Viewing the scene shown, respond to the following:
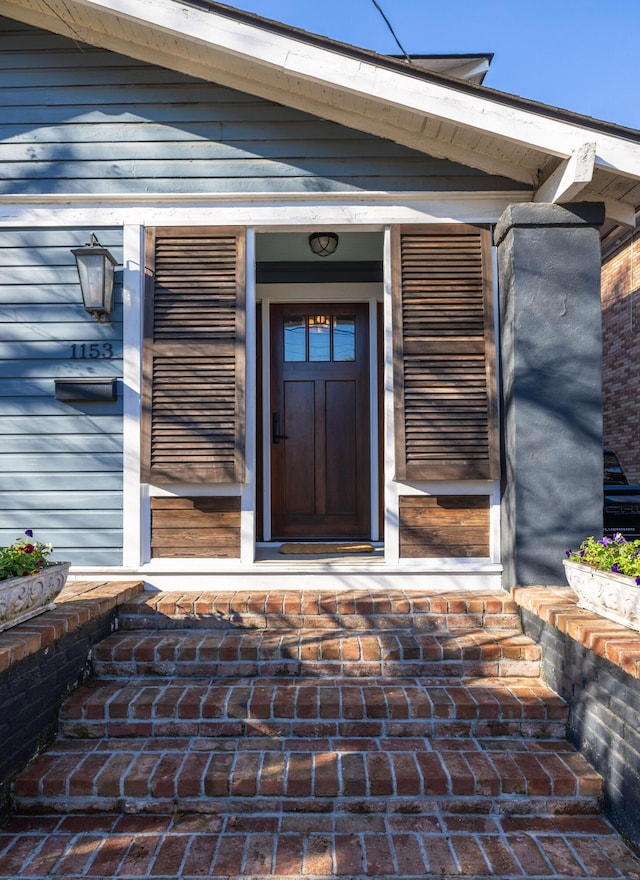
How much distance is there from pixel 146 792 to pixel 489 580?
78.2 inches

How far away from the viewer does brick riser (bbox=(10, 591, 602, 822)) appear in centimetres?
193

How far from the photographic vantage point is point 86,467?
3.00 m

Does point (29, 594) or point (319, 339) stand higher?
point (319, 339)

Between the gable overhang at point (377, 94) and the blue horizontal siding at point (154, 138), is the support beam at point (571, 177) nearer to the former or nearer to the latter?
the gable overhang at point (377, 94)

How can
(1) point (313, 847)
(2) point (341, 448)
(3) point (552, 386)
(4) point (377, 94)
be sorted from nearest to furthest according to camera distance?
(1) point (313, 847)
(4) point (377, 94)
(3) point (552, 386)
(2) point (341, 448)

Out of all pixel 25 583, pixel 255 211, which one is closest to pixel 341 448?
pixel 255 211

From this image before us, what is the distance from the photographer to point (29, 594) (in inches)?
87.3

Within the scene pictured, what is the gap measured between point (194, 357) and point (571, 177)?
216 cm

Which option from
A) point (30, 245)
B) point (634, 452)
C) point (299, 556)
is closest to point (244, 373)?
point (299, 556)

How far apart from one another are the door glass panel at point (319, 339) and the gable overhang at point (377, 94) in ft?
4.93

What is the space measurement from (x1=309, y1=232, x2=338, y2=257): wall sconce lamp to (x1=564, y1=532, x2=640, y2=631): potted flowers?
2469 mm

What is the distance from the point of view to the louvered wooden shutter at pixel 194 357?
2.93 m

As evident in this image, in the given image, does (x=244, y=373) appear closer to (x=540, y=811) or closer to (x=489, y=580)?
(x=489, y=580)

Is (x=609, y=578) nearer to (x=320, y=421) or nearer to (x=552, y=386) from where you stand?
(x=552, y=386)
